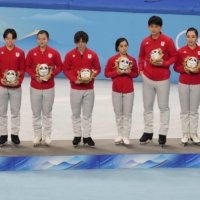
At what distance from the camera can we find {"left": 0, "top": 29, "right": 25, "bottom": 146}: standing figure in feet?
31.3

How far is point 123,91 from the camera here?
9.75 meters

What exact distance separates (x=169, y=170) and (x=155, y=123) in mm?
2549

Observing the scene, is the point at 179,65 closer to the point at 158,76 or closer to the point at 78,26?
the point at 158,76

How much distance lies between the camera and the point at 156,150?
9766mm

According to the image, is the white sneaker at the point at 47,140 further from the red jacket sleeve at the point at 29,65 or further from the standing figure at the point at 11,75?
the red jacket sleeve at the point at 29,65

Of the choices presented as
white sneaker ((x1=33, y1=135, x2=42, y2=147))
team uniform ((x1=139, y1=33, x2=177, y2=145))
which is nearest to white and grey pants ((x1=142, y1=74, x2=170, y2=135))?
team uniform ((x1=139, y1=33, x2=177, y2=145))

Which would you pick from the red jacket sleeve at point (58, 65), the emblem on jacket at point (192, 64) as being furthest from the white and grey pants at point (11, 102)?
→ the emblem on jacket at point (192, 64)

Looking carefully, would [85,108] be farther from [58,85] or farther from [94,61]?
[58,85]

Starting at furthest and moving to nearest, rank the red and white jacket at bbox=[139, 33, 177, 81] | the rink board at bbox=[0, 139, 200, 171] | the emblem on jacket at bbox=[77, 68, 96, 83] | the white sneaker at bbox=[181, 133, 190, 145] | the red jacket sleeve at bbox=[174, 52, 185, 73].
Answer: the white sneaker at bbox=[181, 133, 190, 145], the red jacket sleeve at bbox=[174, 52, 185, 73], the red and white jacket at bbox=[139, 33, 177, 81], the emblem on jacket at bbox=[77, 68, 96, 83], the rink board at bbox=[0, 139, 200, 171]

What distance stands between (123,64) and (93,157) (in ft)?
4.47

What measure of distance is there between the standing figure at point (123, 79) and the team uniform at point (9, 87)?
1.23 meters

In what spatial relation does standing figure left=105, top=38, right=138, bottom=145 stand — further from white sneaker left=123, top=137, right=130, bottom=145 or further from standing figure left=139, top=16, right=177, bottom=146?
standing figure left=139, top=16, right=177, bottom=146

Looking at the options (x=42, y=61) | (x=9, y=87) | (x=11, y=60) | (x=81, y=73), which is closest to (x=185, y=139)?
(x=81, y=73)

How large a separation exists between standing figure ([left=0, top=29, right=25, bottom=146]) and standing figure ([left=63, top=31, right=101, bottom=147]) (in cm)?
66
